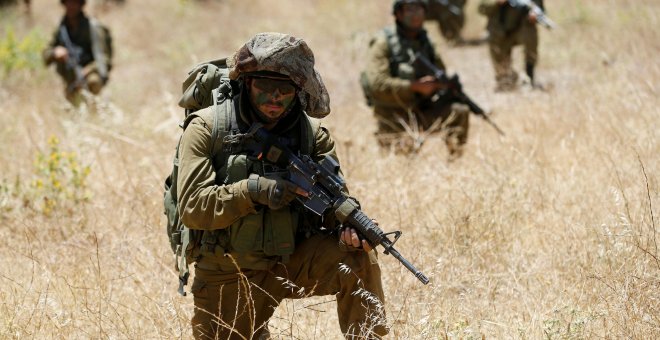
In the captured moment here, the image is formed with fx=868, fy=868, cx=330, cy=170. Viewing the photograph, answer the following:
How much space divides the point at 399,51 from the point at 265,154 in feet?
10.6

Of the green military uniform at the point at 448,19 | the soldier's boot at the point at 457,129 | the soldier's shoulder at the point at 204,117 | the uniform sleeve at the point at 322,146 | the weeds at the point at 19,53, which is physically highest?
the soldier's shoulder at the point at 204,117

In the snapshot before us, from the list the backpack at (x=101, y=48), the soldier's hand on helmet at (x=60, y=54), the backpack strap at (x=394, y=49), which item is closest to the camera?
the backpack strap at (x=394, y=49)

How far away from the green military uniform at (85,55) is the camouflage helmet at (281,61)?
18.8 feet

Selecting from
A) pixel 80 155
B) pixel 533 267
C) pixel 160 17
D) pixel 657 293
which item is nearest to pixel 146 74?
pixel 160 17

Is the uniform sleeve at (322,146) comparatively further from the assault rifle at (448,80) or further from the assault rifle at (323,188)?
the assault rifle at (448,80)

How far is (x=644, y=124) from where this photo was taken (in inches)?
234

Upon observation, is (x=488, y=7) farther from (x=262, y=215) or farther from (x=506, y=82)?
(x=262, y=215)

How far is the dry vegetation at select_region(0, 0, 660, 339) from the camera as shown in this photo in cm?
368

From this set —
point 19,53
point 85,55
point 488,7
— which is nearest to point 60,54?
point 85,55

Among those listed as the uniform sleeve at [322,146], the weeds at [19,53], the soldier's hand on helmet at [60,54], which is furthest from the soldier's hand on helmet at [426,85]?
the weeds at [19,53]

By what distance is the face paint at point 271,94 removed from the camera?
10.6 ft

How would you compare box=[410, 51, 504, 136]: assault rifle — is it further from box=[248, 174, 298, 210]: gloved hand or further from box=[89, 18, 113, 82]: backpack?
box=[89, 18, 113, 82]: backpack

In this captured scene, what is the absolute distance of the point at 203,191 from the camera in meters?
3.16

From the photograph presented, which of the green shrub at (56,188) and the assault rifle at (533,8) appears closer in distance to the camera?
the green shrub at (56,188)
